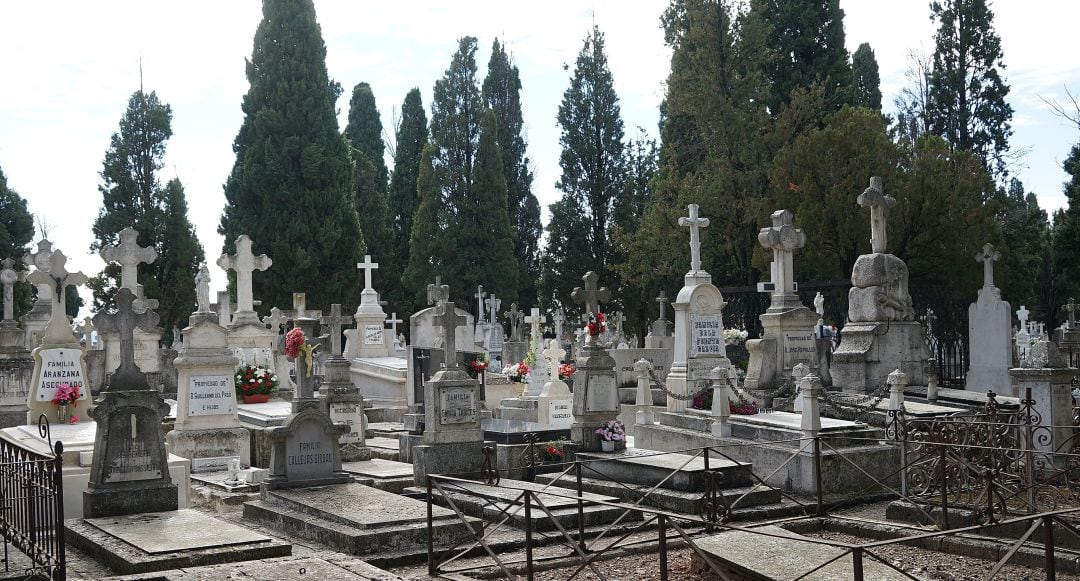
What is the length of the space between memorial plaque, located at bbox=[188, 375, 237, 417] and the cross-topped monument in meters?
5.10

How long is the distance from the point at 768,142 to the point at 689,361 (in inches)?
516

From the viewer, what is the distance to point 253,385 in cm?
1614

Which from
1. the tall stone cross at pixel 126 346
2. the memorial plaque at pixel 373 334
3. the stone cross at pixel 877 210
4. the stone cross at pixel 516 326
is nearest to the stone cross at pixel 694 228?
the stone cross at pixel 877 210

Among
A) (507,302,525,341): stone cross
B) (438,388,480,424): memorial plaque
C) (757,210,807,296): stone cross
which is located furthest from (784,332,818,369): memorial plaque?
(507,302,525,341): stone cross

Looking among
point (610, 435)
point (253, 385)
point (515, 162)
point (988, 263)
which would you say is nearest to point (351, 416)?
point (253, 385)

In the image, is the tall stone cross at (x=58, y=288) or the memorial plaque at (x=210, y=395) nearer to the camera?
the memorial plaque at (x=210, y=395)

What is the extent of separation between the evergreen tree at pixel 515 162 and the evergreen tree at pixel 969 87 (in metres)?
17.1

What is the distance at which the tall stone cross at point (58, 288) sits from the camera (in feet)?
45.0

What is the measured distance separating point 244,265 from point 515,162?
25664 millimetres

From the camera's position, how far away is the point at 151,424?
28.8 ft

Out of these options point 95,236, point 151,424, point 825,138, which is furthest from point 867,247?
point 95,236

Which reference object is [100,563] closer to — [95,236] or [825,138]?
[825,138]

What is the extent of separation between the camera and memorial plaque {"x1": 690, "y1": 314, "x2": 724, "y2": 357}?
1611cm

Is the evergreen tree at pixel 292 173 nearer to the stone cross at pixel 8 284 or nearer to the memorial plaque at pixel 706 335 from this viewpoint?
the stone cross at pixel 8 284
